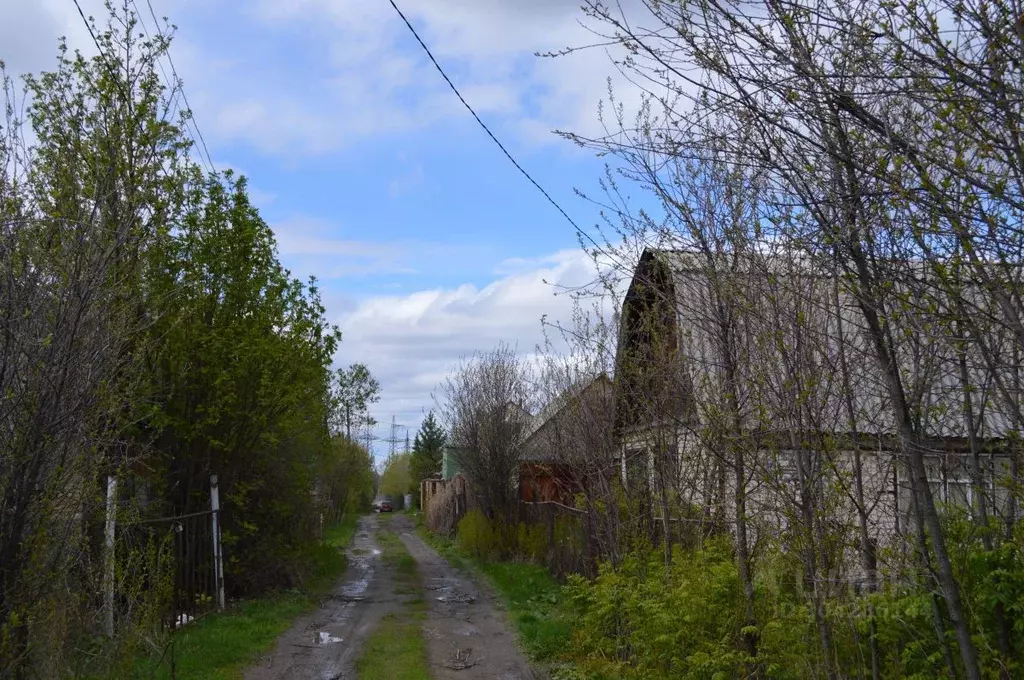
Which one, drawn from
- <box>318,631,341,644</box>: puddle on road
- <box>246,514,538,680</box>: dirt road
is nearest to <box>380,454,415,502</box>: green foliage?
<box>246,514,538,680</box>: dirt road

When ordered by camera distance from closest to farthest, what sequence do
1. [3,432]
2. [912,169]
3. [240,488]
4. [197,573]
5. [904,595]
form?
[912,169] < [904,595] < [3,432] < [197,573] < [240,488]

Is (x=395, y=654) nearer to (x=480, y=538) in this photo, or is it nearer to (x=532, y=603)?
(x=532, y=603)

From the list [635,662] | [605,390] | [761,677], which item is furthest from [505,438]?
[761,677]

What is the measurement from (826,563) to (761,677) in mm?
1698

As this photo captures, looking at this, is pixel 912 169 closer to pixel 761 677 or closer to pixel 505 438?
pixel 761 677

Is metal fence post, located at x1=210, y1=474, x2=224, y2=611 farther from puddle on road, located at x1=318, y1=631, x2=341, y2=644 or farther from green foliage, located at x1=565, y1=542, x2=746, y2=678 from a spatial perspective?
green foliage, located at x1=565, y1=542, x2=746, y2=678

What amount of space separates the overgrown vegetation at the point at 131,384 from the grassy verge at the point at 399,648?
2021mm

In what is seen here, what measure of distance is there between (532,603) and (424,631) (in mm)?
2593

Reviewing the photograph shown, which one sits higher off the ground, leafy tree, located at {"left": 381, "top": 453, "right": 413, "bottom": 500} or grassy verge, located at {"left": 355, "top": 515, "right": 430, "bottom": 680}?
leafy tree, located at {"left": 381, "top": 453, "right": 413, "bottom": 500}

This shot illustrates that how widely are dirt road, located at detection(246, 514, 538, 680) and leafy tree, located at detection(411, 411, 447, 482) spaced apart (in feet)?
131

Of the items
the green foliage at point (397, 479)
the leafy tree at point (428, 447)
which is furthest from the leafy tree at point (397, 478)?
the leafy tree at point (428, 447)

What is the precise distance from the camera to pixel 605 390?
1109 centimetres

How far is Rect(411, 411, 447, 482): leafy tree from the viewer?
60.7 meters

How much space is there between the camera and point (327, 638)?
12.1 meters
